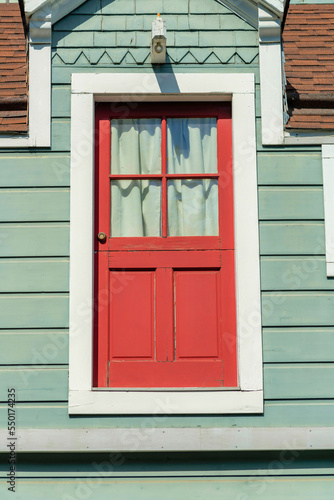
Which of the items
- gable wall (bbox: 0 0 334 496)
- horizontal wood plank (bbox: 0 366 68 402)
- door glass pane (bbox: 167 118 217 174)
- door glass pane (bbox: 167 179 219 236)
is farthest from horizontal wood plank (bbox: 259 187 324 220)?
horizontal wood plank (bbox: 0 366 68 402)

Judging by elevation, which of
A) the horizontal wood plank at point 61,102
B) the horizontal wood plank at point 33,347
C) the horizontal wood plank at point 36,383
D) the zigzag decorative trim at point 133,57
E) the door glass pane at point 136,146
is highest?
the zigzag decorative trim at point 133,57

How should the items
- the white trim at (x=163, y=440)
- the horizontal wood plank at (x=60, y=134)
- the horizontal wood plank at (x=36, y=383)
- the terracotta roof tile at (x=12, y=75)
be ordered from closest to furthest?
the white trim at (x=163, y=440), the horizontal wood plank at (x=36, y=383), the horizontal wood plank at (x=60, y=134), the terracotta roof tile at (x=12, y=75)

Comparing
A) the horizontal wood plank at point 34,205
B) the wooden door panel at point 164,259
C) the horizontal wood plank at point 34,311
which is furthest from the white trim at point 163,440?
the horizontal wood plank at point 34,205

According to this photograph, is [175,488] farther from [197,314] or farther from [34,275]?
[34,275]

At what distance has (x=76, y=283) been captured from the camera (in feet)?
16.5

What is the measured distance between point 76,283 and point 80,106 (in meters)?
1.31

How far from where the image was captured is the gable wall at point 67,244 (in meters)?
4.90

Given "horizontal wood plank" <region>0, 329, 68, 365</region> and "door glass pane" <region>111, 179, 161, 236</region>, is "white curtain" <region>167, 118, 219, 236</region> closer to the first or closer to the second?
"door glass pane" <region>111, 179, 161, 236</region>

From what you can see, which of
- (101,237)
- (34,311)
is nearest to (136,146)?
→ (101,237)

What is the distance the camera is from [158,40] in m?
5.21

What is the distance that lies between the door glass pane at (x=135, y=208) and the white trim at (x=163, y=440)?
55.0 inches

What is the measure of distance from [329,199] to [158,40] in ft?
5.56

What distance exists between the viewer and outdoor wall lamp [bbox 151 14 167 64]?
17.0 ft

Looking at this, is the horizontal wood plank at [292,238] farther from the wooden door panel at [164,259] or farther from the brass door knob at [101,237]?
the brass door knob at [101,237]
